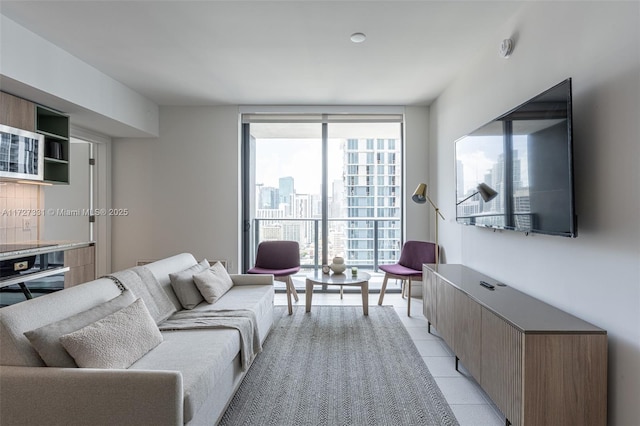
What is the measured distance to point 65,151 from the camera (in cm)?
339

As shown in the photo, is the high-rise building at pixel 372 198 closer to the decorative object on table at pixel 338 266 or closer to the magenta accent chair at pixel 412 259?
the magenta accent chair at pixel 412 259

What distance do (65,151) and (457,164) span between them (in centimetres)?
398

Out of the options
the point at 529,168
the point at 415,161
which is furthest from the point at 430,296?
the point at 415,161

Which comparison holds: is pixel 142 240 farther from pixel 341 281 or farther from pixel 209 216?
pixel 341 281

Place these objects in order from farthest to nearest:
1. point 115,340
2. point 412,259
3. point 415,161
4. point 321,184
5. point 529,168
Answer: point 321,184 → point 415,161 → point 412,259 → point 529,168 → point 115,340

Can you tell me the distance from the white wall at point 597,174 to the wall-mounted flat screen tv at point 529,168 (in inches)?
5.4

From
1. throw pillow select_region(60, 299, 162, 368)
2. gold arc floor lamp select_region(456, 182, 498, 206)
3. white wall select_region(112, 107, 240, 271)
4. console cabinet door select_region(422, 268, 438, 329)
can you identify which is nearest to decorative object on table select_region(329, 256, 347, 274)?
console cabinet door select_region(422, 268, 438, 329)

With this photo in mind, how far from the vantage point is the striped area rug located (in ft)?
6.32

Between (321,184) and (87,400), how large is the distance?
3.75m

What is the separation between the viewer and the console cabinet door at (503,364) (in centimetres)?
156

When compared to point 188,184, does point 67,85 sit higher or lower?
higher

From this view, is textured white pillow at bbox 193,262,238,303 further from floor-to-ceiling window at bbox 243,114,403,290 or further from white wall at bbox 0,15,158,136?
white wall at bbox 0,15,158,136

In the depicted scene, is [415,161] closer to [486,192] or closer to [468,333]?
[486,192]

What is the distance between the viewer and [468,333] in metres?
2.16
